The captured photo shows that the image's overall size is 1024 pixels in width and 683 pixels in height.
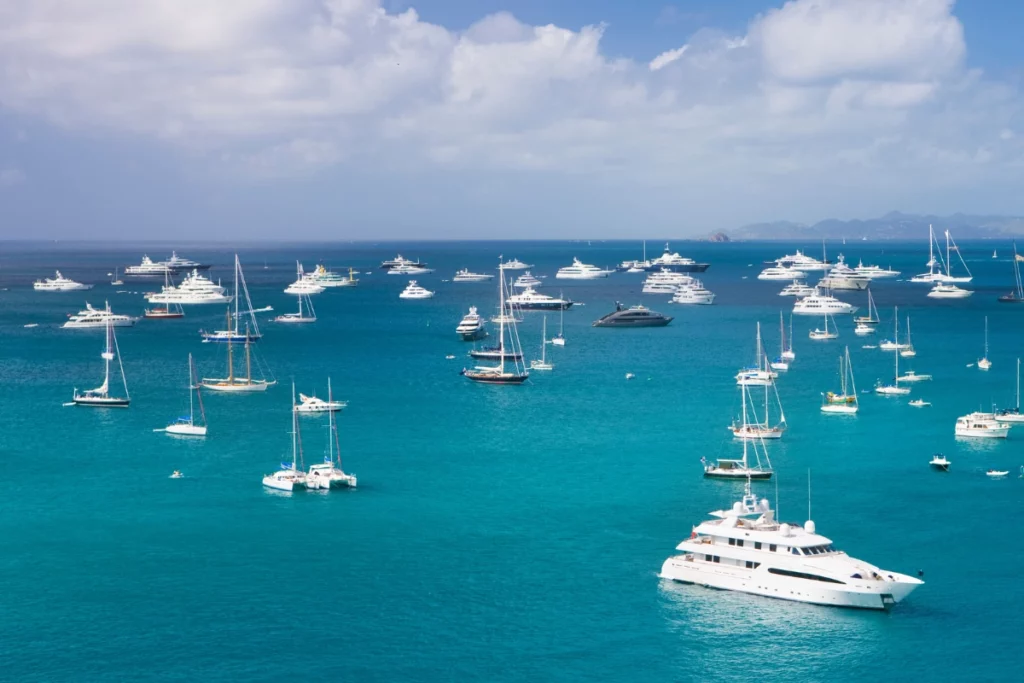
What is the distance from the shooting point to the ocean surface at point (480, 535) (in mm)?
44719

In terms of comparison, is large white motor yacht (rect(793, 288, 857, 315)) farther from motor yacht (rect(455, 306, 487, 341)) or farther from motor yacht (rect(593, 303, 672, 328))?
motor yacht (rect(455, 306, 487, 341))

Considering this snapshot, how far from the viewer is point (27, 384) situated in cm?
11038

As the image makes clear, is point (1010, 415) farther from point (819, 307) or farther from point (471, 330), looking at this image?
point (819, 307)

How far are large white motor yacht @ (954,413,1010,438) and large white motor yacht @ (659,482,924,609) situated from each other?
35030 mm

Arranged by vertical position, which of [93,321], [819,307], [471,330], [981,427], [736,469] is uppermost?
[93,321]

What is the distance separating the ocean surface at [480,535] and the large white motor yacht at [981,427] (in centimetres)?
100

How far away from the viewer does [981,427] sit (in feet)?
268

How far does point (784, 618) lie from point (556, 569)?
36.3 feet

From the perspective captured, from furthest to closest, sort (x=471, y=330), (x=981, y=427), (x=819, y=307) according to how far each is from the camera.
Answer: (x=819, y=307) → (x=471, y=330) → (x=981, y=427)

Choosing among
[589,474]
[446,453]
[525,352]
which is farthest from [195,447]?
[525,352]

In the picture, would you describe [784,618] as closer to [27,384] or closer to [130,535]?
[130,535]

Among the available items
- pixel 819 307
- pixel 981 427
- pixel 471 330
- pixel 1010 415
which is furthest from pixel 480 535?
pixel 819 307

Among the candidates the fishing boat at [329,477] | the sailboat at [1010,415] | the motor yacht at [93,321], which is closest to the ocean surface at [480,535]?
the fishing boat at [329,477]

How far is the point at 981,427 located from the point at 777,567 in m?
38.9
